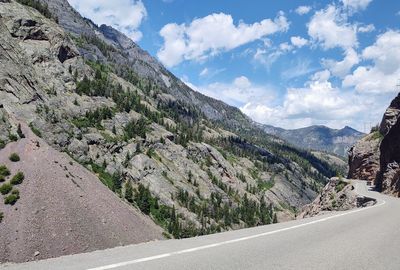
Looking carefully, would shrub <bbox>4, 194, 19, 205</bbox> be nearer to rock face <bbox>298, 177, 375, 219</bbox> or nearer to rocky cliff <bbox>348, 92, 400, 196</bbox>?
rock face <bbox>298, 177, 375, 219</bbox>

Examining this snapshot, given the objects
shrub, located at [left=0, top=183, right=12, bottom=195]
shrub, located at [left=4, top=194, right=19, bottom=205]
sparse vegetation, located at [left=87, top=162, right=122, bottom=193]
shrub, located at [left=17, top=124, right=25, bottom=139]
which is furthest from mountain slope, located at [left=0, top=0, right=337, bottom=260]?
shrub, located at [left=4, top=194, right=19, bottom=205]

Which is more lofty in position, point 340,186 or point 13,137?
point 13,137

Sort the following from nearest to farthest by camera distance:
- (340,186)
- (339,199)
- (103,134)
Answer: (339,199) < (340,186) < (103,134)

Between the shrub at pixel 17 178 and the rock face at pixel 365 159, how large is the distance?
79.8m

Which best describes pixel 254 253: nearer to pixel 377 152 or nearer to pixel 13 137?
pixel 13 137

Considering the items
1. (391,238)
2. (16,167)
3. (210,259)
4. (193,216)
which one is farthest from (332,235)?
(193,216)

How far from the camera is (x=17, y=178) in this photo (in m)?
40.6

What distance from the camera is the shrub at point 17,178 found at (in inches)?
1578

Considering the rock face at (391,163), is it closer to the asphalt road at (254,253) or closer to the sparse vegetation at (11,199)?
the asphalt road at (254,253)

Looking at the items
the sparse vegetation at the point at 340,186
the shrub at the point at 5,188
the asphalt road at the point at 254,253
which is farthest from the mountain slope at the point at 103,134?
the sparse vegetation at the point at 340,186

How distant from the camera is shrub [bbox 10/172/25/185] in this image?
40094 millimetres

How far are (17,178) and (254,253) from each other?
117 ft

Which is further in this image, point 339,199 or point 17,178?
point 339,199

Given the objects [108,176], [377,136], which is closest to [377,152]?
[377,136]
